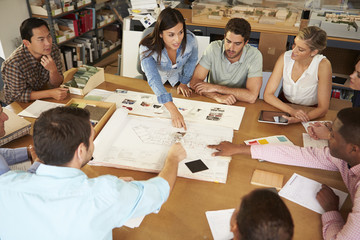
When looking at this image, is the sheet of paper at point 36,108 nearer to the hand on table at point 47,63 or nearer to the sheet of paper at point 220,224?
the hand on table at point 47,63

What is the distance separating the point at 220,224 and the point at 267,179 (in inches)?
13.2

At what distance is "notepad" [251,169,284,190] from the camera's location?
1.29 m

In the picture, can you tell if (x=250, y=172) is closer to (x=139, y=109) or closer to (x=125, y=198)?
(x=125, y=198)

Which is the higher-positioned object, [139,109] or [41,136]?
[41,136]

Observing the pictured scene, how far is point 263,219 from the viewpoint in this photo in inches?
30.0

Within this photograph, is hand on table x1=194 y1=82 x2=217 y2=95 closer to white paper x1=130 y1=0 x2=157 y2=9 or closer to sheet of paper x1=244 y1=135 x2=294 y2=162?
sheet of paper x1=244 y1=135 x2=294 y2=162

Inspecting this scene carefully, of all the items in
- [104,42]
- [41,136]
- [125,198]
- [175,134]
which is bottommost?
[104,42]

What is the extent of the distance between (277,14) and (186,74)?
6.54 feet

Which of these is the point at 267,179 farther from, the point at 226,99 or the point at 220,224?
the point at 226,99

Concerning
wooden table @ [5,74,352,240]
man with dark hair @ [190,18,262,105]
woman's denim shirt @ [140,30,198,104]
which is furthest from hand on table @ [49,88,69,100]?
man with dark hair @ [190,18,262,105]

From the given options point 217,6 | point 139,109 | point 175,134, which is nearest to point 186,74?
point 139,109

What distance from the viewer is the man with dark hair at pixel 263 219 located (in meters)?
0.75

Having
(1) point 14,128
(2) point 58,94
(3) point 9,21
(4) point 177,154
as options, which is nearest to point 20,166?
(1) point 14,128

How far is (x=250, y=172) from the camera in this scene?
4.51 ft
